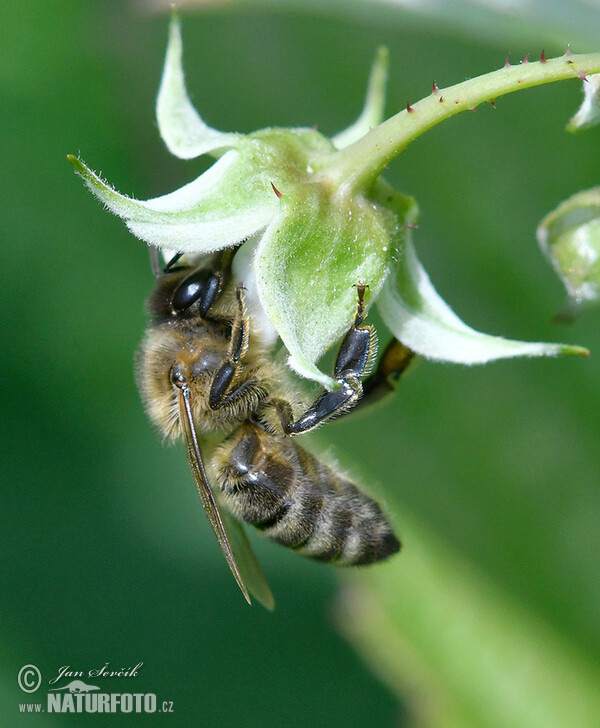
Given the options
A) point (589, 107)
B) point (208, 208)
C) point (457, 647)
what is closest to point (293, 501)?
point (208, 208)

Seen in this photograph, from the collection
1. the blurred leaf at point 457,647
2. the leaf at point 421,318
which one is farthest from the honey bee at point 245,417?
the blurred leaf at point 457,647

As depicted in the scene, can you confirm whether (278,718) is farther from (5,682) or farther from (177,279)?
(177,279)

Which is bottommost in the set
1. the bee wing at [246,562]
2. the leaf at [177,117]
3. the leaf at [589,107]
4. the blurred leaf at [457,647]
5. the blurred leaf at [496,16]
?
the blurred leaf at [457,647]

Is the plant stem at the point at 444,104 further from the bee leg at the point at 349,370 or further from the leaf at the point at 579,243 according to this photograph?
the leaf at the point at 579,243

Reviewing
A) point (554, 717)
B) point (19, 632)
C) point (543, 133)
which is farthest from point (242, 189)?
point (554, 717)

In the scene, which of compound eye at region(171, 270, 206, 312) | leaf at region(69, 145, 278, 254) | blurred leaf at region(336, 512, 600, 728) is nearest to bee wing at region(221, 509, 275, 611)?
compound eye at region(171, 270, 206, 312)

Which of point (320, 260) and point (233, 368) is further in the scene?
point (233, 368)

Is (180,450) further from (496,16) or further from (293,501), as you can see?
(496,16)
